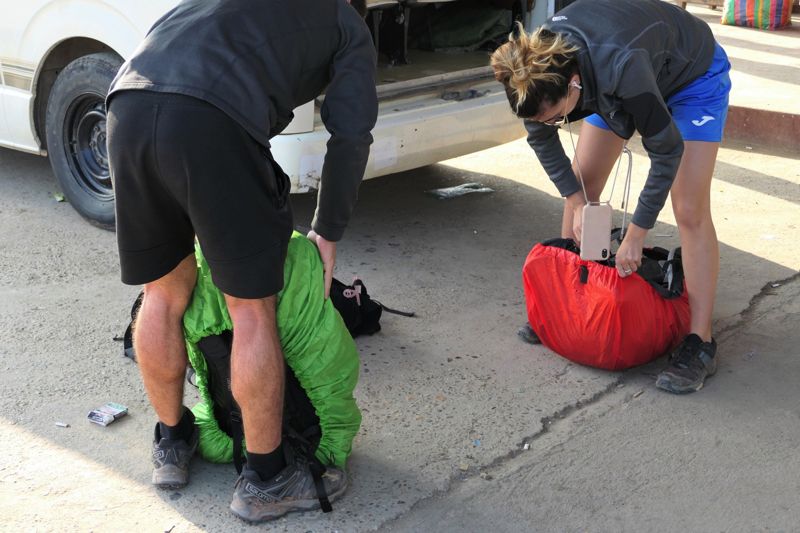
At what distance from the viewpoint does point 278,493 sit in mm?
2793

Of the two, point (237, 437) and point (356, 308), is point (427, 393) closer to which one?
point (356, 308)

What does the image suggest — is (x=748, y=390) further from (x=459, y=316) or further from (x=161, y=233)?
(x=161, y=233)

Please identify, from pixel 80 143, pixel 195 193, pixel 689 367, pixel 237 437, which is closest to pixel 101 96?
pixel 80 143

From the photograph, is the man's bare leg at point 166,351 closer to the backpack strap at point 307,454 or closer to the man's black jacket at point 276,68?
the backpack strap at point 307,454

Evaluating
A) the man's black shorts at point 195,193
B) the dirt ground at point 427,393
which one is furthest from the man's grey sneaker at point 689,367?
the man's black shorts at point 195,193

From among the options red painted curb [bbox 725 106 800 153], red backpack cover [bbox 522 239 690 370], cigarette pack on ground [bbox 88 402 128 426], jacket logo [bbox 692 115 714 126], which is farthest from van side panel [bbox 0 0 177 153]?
red painted curb [bbox 725 106 800 153]

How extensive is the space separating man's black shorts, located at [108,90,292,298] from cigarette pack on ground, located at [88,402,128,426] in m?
0.82

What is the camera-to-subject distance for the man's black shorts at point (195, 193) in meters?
2.38

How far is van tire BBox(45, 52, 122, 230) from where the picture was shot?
491cm

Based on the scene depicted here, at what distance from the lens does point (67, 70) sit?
4.91 m

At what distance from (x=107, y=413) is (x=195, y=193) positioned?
1222mm

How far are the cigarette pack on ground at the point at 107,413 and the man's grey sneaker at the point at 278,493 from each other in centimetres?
67

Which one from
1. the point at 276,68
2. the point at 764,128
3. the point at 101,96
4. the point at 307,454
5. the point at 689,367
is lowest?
the point at 764,128

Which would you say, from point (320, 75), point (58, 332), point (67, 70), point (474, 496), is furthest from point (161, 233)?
point (67, 70)
